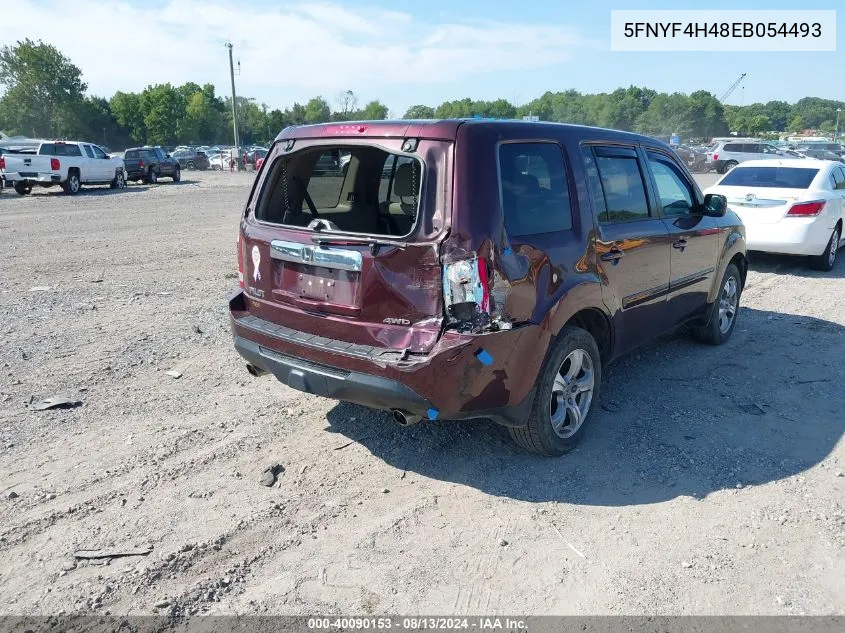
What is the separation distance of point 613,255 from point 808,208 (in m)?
6.74

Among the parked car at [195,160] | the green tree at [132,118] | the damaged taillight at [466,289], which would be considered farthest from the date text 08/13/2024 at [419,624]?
the green tree at [132,118]

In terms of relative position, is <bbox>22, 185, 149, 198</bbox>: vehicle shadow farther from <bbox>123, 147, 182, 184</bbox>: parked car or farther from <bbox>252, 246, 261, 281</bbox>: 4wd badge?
<bbox>252, 246, 261, 281</bbox>: 4wd badge

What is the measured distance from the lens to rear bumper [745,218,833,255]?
9586 mm

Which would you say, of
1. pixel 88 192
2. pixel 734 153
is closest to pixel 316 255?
pixel 88 192

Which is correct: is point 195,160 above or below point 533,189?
above

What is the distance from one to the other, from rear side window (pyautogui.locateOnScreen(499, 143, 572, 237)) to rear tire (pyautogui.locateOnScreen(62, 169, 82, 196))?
2353 centimetres

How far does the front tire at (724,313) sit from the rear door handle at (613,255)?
2.14 m

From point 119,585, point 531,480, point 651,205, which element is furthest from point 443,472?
point 651,205

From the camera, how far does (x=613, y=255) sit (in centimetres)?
439

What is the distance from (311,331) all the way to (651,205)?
8.89 ft

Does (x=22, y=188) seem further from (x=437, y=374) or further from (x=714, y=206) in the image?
(x=437, y=374)

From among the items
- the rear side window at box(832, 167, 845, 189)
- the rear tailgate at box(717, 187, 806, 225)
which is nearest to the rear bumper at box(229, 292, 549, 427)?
the rear tailgate at box(717, 187, 806, 225)

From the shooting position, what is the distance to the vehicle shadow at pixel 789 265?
10.0 metres

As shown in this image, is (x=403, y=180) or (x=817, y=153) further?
(x=817, y=153)
